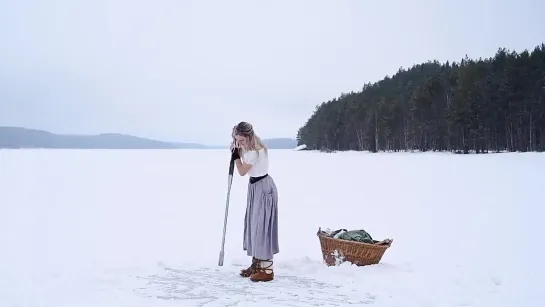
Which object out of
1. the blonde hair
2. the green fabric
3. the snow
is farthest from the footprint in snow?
the blonde hair

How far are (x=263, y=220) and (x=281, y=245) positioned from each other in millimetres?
2483

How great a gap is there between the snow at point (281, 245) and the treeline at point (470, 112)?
25.6 m

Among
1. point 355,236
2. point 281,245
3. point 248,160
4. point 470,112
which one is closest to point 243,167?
point 248,160

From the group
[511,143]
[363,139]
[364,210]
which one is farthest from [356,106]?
[364,210]

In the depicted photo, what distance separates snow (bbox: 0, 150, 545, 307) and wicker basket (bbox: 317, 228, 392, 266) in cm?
14

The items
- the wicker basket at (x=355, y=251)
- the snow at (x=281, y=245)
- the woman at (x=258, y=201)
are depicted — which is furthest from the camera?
the wicker basket at (x=355, y=251)

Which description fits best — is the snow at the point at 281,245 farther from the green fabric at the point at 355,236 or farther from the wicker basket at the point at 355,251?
the green fabric at the point at 355,236

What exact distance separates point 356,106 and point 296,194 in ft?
175

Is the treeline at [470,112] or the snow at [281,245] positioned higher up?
the treeline at [470,112]

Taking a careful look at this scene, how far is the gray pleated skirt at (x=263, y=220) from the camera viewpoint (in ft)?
16.3

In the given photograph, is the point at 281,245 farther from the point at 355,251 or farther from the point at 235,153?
the point at 235,153

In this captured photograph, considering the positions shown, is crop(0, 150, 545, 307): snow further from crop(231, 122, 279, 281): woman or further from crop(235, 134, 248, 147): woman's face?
crop(235, 134, 248, 147): woman's face

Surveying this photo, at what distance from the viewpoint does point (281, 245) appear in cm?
740

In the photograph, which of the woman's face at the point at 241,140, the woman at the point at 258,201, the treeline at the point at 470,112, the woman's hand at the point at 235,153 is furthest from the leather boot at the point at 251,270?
the treeline at the point at 470,112
